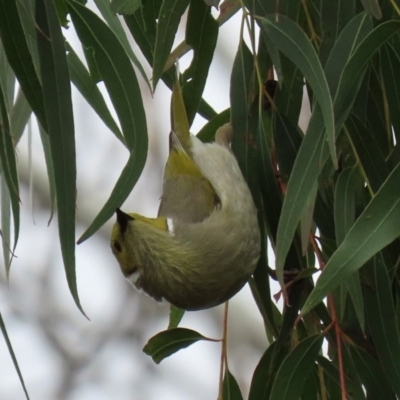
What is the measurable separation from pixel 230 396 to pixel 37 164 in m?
3.13

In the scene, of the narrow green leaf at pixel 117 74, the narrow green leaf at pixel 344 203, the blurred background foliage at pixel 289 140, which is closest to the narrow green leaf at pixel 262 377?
the blurred background foliage at pixel 289 140

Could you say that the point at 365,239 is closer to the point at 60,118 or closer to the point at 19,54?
the point at 60,118

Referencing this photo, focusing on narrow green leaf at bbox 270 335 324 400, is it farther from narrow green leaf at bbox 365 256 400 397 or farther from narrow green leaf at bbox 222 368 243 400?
narrow green leaf at bbox 222 368 243 400

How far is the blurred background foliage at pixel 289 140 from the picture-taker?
4.14 ft

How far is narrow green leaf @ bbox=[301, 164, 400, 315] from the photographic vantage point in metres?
1.24

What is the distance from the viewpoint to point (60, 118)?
1.25m

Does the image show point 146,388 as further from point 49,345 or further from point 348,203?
point 348,203

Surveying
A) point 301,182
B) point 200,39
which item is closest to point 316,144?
point 301,182

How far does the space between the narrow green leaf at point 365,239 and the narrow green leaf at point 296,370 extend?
7.4 inches

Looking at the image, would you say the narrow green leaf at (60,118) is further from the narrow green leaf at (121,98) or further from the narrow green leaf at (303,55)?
the narrow green leaf at (303,55)

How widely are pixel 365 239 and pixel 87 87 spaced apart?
55cm

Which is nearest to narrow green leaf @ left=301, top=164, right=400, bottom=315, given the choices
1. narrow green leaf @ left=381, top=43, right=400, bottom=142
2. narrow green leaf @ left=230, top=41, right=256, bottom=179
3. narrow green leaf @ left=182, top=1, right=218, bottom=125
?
narrow green leaf @ left=381, top=43, right=400, bottom=142

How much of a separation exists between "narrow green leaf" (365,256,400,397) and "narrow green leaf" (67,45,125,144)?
0.46 meters

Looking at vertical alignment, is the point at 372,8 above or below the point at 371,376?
above
